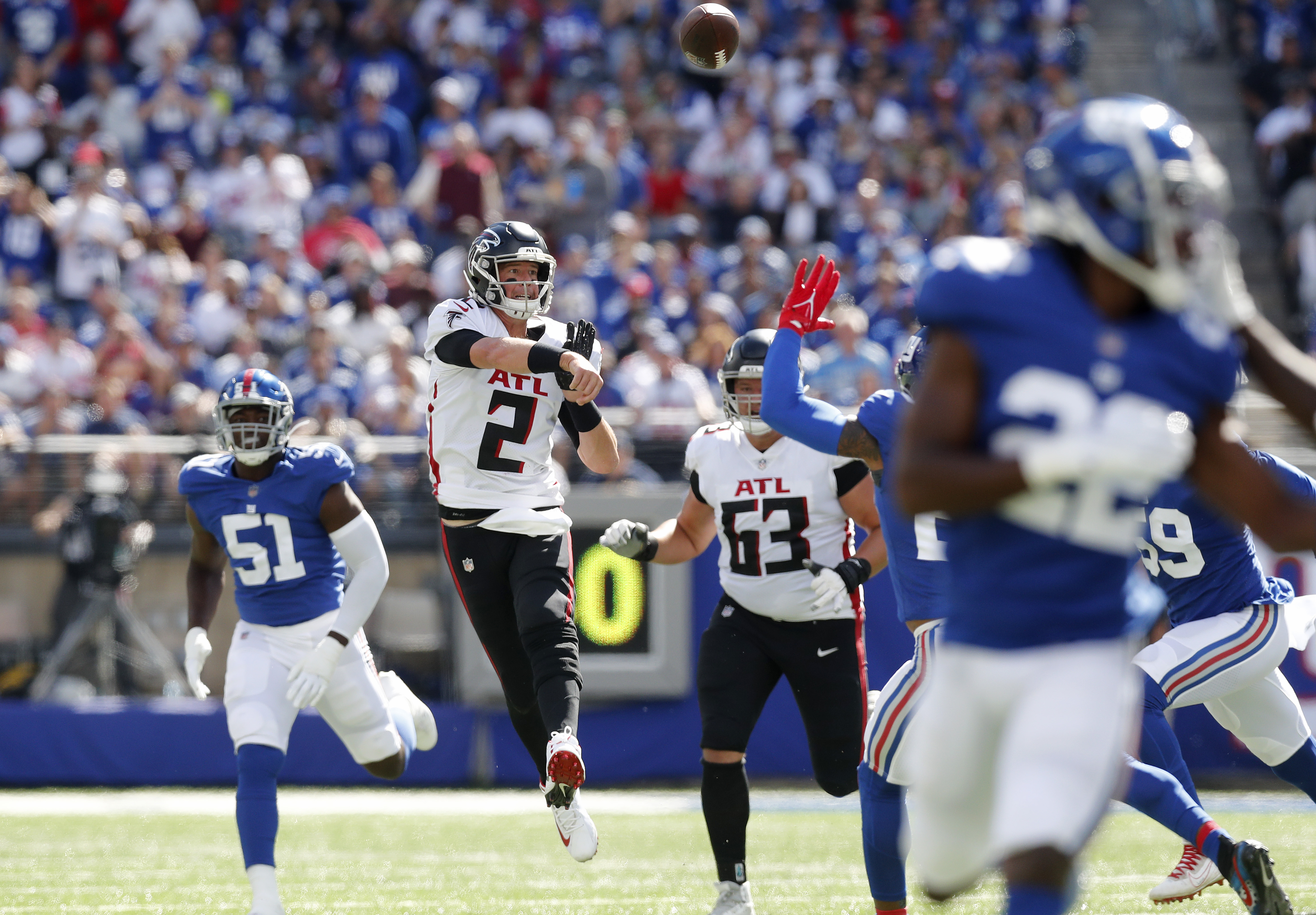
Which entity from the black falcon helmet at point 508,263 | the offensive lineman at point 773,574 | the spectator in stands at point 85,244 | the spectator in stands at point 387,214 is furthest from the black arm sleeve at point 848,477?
the spectator in stands at point 85,244

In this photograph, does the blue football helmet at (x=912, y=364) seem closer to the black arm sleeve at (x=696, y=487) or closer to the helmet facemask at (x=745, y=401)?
the helmet facemask at (x=745, y=401)

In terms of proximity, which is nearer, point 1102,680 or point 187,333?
point 1102,680

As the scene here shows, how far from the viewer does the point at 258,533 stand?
5.43 metres

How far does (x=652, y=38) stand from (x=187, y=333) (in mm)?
5495

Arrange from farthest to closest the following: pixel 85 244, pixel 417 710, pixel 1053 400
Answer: pixel 85 244
pixel 417 710
pixel 1053 400

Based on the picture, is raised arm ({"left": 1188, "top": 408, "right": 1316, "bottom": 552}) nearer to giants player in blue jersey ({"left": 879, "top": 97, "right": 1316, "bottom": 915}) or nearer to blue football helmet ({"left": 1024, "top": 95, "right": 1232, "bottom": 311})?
giants player in blue jersey ({"left": 879, "top": 97, "right": 1316, "bottom": 915})

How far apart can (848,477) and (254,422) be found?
6.45 feet

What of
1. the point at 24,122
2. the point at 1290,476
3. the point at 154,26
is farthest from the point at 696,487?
the point at 154,26

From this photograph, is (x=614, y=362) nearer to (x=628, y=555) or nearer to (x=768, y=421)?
(x=628, y=555)

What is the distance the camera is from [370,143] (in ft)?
43.9

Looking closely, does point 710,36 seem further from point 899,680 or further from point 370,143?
point 370,143

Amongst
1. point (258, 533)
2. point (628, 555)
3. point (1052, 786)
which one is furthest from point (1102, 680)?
point (258, 533)

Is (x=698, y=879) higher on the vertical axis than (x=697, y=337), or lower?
lower

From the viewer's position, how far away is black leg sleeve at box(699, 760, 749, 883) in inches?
197
